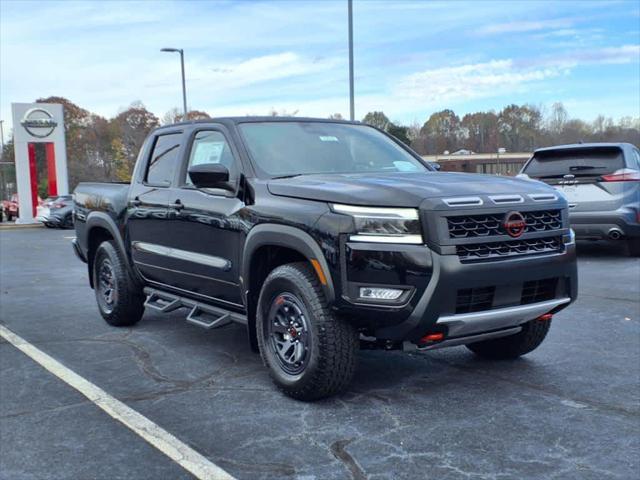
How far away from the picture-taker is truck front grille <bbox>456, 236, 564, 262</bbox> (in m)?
3.89

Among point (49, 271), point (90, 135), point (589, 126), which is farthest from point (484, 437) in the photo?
point (90, 135)

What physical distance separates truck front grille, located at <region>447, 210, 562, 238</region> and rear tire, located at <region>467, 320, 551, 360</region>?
3.25ft

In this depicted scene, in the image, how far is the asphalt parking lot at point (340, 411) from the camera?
3.44 meters

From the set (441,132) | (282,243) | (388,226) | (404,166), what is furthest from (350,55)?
(441,132)

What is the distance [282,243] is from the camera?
4.30 m

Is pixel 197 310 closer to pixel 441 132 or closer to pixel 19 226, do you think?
pixel 19 226

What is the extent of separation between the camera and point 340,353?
4098 millimetres

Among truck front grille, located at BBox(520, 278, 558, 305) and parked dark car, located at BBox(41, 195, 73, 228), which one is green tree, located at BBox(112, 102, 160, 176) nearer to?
parked dark car, located at BBox(41, 195, 73, 228)

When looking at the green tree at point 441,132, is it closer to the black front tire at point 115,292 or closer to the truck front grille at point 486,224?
the black front tire at point 115,292

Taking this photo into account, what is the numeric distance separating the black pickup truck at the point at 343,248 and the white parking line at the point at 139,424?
34.9 inches

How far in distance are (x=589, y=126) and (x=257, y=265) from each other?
68.3 meters

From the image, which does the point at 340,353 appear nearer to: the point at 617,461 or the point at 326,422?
the point at 326,422

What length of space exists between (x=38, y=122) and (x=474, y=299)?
31490 millimetres

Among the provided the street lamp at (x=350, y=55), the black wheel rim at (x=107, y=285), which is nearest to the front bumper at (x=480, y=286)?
the black wheel rim at (x=107, y=285)
